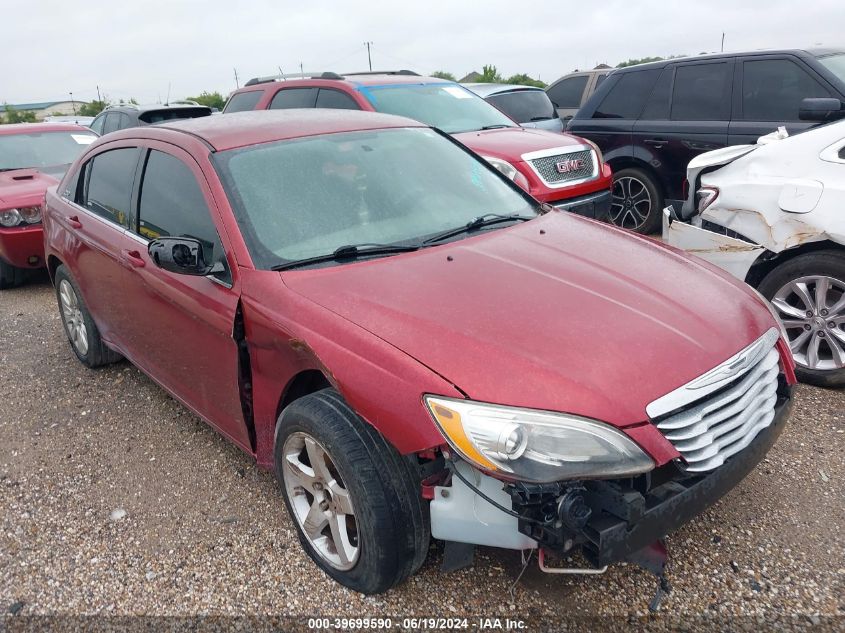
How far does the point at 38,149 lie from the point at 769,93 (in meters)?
7.67

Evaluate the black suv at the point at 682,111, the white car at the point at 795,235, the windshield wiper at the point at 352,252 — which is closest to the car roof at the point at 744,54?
the black suv at the point at 682,111

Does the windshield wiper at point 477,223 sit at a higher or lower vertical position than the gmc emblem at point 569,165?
higher

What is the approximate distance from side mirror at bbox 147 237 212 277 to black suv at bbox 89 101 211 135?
284 inches

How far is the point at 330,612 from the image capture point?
2502 mm

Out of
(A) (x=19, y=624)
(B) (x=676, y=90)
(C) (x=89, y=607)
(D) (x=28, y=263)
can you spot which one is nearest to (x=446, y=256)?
(C) (x=89, y=607)

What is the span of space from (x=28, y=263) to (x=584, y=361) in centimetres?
630

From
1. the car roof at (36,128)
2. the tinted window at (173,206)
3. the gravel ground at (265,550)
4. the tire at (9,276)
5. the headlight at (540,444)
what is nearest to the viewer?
the headlight at (540,444)

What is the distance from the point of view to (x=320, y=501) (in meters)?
2.58

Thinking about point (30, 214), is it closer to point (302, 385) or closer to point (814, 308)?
point (302, 385)

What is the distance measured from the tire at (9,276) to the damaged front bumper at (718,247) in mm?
6280

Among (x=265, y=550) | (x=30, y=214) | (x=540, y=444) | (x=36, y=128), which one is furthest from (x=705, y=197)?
(x=36, y=128)

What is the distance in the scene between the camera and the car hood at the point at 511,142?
631cm

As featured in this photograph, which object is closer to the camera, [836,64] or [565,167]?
[836,64]

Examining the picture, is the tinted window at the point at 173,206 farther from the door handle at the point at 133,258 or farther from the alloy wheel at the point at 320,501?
the alloy wheel at the point at 320,501
